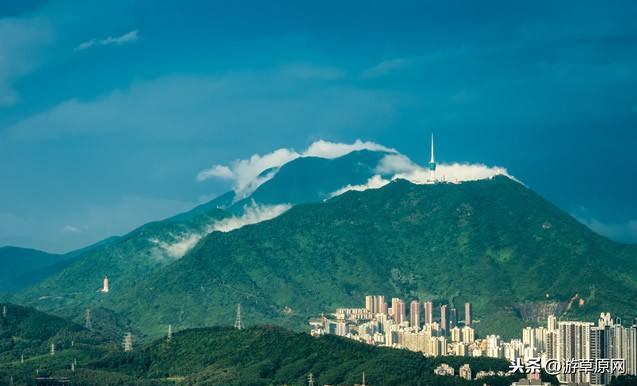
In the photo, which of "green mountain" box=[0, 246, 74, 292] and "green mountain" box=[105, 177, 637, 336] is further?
"green mountain" box=[0, 246, 74, 292]

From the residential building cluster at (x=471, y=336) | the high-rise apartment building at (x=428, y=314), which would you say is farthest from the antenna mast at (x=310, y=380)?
the high-rise apartment building at (x=428, y=314)

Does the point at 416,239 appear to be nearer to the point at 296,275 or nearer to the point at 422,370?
the point at 296,275

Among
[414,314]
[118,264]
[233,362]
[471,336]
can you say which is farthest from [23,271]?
[233,362]

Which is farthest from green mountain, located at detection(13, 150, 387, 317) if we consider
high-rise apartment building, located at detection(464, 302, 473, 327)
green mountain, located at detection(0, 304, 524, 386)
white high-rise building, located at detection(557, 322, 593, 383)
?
white high-rise building, located at detection(557, 322, 593, 383)

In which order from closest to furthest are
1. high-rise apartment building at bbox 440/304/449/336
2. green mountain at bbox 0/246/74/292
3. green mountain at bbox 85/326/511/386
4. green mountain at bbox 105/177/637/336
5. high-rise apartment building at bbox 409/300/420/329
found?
1. green mountain at bbox 85/326/511/386
2. high-rise apartment building at bbox 440/304/449/336
3. high-rise apartment building at bbox 409/300/420/329
4. green mountain at bbox 105/177/637/336
5. green mountain at bbox 0/246/74/292

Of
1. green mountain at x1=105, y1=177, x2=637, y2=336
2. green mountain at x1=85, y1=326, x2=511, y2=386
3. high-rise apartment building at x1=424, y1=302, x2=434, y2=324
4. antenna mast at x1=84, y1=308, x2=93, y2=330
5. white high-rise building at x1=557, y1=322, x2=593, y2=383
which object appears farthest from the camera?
green mountain at x1=105, y1=177, x2=637, y2=336

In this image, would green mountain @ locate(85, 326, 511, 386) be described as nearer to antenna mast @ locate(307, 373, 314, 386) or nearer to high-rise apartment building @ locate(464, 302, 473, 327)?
antenna mast @ locate(307, 373, 314, 386)
